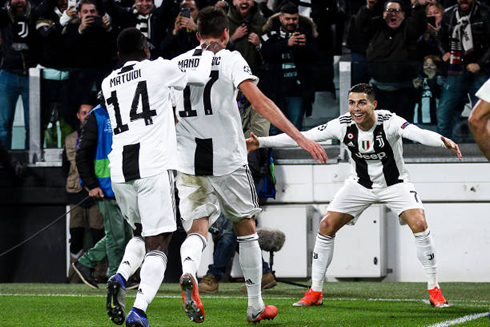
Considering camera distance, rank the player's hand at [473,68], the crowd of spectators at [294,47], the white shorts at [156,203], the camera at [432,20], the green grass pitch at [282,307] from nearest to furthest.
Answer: the white shorts at [156,203] < the green grass pitch at [282,307] < the player's hand at [473,68] < the crowd of spectators at [294,47] < the camera at [432,20]

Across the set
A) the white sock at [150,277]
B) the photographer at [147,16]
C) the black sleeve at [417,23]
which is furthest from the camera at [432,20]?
the white sock at [150,277]

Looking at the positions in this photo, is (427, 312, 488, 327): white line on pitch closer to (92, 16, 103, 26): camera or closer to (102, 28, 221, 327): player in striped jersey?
(102, 28, 221, 327): player in striped jersey

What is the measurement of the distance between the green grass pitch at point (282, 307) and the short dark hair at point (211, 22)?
6.71 feet

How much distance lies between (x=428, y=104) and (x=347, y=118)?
3279 mm

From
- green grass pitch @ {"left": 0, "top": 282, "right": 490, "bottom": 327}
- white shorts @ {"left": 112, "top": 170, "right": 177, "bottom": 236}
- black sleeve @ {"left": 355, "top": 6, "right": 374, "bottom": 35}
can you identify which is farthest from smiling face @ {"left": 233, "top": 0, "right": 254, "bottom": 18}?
white shorts @ {"left": 112, "top": 170, "right": 177, "bottom": 236}

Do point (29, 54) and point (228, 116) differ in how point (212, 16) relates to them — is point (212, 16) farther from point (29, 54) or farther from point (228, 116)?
point (29, 54)

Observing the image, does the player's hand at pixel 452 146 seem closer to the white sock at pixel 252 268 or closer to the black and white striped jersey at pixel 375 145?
the black and white striped jersey at pixel 375 145

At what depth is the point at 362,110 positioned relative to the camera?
8.23 m

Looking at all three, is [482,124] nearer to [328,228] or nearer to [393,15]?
[328,228]

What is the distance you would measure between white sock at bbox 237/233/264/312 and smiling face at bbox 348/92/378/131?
232cm

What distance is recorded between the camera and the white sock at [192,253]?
19.0 ft

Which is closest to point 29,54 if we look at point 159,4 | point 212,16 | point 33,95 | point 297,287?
point 33,95

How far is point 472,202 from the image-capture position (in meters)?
11.8

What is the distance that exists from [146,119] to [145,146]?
18 centimetres
